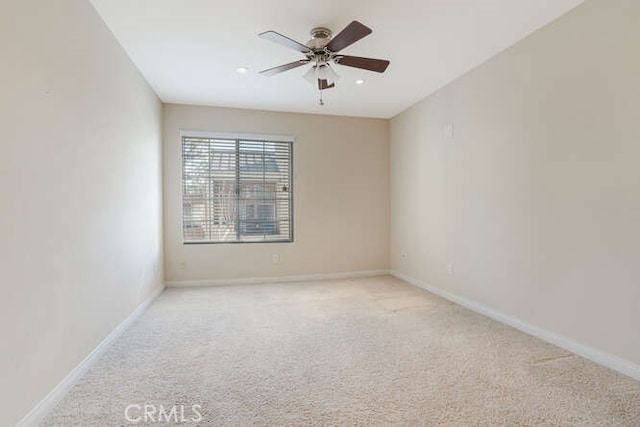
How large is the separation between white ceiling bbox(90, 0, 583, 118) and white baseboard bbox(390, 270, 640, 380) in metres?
2.52

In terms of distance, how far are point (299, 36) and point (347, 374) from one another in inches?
106

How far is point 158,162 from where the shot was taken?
4.27 m

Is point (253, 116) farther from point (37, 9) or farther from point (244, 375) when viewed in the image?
point (244, 375)

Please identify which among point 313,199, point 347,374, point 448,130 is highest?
point 448,130

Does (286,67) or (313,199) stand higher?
(286,67)

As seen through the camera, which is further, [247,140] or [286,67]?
[247,140]

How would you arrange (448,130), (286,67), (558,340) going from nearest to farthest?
(558,340) → (286,67) → (448,130)

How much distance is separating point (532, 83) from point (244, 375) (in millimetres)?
3258

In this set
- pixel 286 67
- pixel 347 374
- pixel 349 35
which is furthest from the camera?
pixel 286 67

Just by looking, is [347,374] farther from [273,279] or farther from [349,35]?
[273,279]

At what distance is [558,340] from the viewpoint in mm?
2588

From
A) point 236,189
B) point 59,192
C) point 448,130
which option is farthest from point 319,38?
point 236,189

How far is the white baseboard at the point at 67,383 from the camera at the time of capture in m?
1.66

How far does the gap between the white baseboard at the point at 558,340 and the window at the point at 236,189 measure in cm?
260
